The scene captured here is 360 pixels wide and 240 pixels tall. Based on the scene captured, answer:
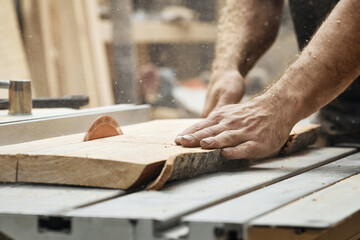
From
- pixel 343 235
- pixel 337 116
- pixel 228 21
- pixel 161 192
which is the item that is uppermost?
pixel 228 21

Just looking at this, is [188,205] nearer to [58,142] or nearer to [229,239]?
[229,239]

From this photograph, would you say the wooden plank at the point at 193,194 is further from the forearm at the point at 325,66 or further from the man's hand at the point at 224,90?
the man's hand at the point at 224,90

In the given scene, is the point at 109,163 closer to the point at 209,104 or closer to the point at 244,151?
the point at 244,151

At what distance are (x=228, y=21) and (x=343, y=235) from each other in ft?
4.38

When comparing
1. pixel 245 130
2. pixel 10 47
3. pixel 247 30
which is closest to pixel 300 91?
pixel 245 130

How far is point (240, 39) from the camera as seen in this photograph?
234cm

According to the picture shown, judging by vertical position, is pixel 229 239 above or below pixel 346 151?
below

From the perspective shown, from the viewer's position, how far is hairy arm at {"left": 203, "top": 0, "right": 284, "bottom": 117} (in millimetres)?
2133

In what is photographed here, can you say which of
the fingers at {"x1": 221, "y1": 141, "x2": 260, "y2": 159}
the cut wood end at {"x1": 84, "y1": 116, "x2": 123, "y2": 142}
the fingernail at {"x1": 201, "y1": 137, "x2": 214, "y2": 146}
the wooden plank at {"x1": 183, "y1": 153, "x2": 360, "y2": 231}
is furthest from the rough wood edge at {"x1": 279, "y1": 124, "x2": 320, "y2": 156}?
the cut wood end at {"x1": 84, "y1": 116, "x2": 123, "y2": 142}

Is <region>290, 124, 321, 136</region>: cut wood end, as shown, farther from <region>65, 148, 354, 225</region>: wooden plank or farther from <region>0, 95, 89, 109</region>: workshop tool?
<region>0, 95, 89, 109</region>: workshop tool

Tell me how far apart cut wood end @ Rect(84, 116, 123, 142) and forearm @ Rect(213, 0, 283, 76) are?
2.29ft

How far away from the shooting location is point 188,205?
43.6 inches

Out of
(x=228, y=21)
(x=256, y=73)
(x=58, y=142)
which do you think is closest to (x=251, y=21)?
(x=228, y=21)

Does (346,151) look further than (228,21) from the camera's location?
No
